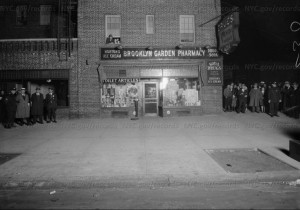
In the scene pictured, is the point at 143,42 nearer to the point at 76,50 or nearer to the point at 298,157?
the point at 76,50

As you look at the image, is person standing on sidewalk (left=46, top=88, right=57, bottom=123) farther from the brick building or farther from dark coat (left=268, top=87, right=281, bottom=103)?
dark coat (left=268, top=87, right=281, bottom=103)

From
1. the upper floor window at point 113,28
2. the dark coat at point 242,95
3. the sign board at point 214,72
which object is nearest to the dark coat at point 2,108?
the upper floor window at point 113,28

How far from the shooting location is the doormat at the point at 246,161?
22.8 ft

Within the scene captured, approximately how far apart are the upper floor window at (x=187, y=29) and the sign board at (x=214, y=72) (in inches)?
78.5

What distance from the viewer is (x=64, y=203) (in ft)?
16.8

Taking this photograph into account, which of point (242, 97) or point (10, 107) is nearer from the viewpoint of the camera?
point (10, 107)

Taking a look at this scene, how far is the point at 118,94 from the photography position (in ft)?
56.0

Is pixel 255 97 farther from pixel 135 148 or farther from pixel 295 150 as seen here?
pixel 135 148

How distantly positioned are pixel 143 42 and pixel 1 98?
870 cm

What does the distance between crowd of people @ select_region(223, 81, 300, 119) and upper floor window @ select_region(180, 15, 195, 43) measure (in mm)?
4198

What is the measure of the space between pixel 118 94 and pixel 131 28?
4.24 meters

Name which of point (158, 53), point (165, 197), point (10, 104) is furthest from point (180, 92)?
point (165, 197)

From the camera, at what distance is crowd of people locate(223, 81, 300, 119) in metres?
16.0

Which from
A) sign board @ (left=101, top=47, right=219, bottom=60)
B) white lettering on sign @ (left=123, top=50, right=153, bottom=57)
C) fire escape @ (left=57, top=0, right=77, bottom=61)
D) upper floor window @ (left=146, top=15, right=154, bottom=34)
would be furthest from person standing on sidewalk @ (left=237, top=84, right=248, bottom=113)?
fire escape @ (left=57, top=0, right=77, bottom=61)
